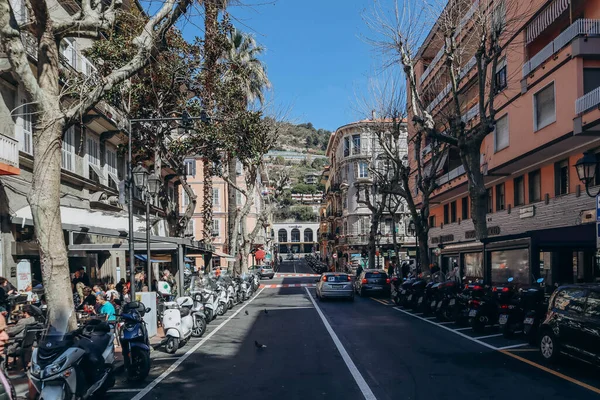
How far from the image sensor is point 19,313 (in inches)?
532

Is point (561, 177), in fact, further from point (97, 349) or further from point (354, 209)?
point (354, 209)

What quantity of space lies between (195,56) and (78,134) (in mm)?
6252

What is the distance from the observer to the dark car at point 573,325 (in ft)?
30.0

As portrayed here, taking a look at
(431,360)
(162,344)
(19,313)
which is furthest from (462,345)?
(19,313)

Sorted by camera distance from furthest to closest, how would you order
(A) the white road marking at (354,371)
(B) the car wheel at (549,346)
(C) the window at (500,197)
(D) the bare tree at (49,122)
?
(C) the window at (500,197), (B) the car wheel at (549,346), (D) the bare tree at (49,122), (A) the white road marking at (354,371)

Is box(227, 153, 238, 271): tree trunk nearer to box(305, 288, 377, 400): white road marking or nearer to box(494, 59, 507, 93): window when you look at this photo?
box(494, 59, 507, 93): window

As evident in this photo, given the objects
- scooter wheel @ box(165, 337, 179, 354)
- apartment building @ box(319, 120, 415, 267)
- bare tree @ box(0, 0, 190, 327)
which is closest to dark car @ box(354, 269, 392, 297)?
scooter wheel @ box(165, 337, 179, 354)

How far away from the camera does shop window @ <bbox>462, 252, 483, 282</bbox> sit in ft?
81.7

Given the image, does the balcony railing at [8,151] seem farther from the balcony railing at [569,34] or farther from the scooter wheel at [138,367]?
the balcony railing at [569,34]

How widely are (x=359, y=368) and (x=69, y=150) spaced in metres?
16.5

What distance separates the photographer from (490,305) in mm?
15008

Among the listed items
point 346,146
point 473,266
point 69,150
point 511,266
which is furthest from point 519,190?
point 346,146

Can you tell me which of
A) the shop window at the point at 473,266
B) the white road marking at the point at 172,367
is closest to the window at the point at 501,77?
the shop window at the point at 473,266

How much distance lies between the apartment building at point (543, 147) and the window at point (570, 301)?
5.25 m
